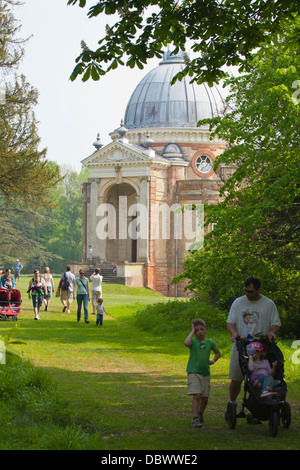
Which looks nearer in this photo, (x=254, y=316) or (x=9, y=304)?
(x=254, y=316)

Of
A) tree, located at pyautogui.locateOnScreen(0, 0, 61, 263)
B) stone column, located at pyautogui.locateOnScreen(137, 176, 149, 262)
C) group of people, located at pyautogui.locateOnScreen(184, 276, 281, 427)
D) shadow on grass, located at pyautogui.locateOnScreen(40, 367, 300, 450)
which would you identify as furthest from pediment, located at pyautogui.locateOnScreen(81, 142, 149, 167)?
group of people, located at pyautogui.locateOnScreen(184, 276, 281, 427)

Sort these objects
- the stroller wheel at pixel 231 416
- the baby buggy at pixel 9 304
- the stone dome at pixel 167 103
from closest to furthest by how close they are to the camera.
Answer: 1. the stroller wheel at pixel 231 416
2. the baby buggy at pixel 9 304
3. the stone dome at pixel 167 103

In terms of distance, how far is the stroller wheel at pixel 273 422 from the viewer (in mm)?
7758

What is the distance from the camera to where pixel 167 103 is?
5912 cm

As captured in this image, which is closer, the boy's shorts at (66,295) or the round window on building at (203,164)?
the boy's shorts at (66,295)

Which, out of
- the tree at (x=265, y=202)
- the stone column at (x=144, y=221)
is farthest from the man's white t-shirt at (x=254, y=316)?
the stone column at (x=144, y=221)

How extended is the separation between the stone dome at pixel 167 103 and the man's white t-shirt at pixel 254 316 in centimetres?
5029

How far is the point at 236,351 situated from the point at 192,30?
4652 millimetres

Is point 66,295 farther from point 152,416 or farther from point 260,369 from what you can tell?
point 260,369

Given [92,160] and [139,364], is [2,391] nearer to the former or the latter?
[139,364]

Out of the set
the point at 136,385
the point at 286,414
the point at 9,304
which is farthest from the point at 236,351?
the point at 9,304

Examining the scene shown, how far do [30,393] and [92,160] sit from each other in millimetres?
46950

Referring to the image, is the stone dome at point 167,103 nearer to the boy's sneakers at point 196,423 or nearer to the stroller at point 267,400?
the stroller at point 267,400
